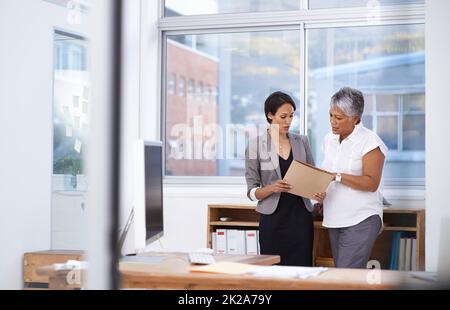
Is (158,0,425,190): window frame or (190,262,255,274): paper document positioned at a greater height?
(158,0,425,190): window frame

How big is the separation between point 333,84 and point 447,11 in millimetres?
1585

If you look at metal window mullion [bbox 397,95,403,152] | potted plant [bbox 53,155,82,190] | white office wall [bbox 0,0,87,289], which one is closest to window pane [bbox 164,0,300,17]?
metal window mullion [bbox 397,95,403,152]

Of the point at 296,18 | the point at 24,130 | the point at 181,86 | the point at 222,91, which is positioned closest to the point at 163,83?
the point at 181,86

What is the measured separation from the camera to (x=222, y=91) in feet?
20.2

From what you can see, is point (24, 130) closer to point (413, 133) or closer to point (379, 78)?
point (379, 78)

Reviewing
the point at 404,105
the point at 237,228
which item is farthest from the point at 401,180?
the point at 237,228

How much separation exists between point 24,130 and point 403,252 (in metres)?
2.75

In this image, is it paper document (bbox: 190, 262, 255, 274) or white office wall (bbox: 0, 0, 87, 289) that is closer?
paper document (bbox: 190, 262, 255, 274)

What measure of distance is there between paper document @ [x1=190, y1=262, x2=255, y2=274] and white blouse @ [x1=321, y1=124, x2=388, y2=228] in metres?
1.02

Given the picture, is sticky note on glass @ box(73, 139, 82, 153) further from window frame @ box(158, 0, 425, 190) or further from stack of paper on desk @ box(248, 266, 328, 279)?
stack of paper on desk @ box(248, 266, 328, 279)

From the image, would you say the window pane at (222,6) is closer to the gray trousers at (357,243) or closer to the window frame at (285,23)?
the window frame at (285,23)

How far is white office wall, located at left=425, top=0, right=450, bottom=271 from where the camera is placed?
4168 mm

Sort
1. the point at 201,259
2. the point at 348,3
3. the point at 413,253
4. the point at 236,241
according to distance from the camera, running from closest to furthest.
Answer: the point at 201,259, the point at 413,253, the point at 236,241, the point at 348,3

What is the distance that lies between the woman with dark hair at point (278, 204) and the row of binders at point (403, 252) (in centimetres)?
110
